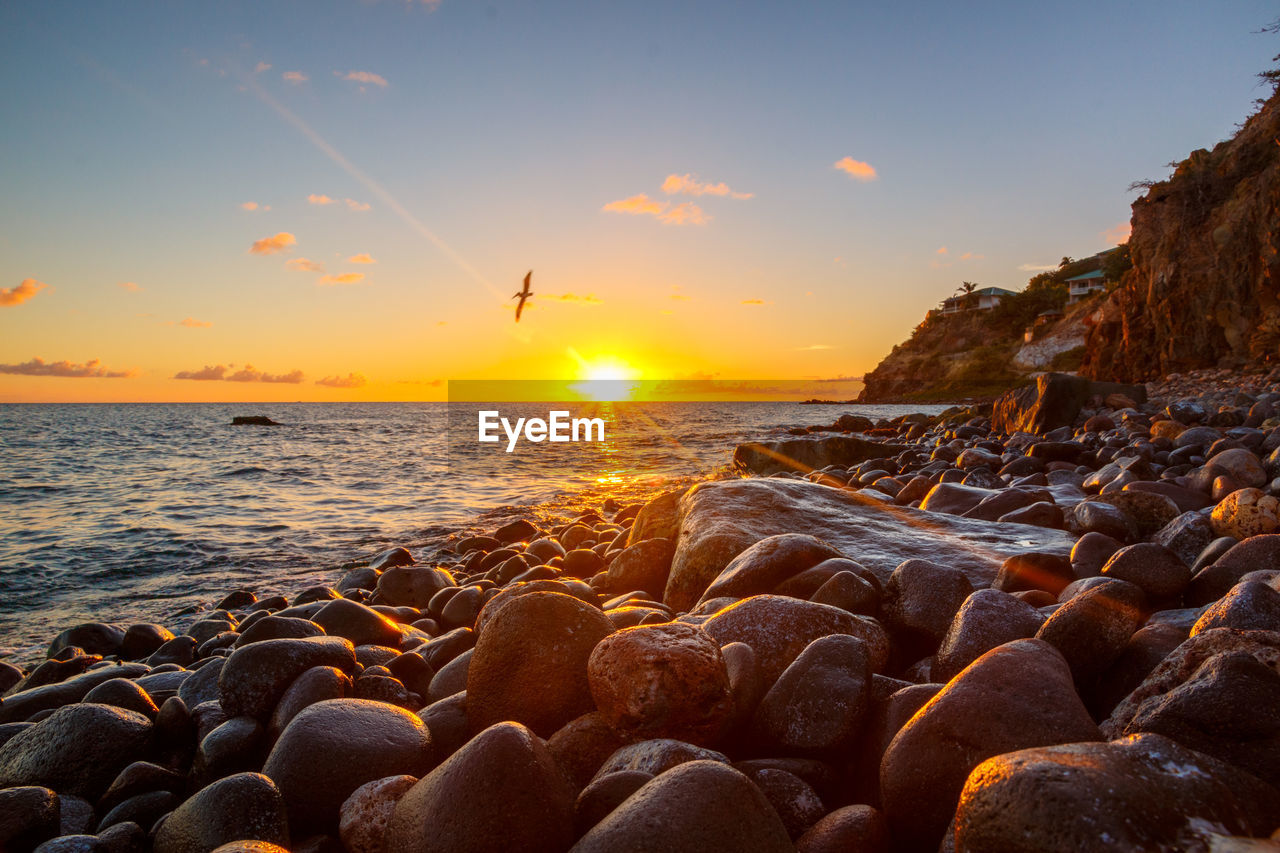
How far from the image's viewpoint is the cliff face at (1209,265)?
21.2 meters

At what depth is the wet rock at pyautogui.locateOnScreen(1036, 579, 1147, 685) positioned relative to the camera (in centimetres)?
249

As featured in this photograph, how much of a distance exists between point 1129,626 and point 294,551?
11.2 meters

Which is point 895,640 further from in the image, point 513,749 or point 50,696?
point 50,696

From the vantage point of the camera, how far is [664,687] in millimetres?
2301

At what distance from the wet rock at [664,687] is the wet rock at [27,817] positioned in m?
2.16

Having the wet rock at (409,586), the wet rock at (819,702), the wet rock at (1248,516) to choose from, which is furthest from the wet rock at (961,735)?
the wet rock at (409,586)

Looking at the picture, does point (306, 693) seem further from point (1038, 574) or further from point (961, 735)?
point (1038, 574)

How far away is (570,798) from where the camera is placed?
2.04 meters

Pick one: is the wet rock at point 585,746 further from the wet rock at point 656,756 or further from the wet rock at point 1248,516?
the wet rock at point 1248,516

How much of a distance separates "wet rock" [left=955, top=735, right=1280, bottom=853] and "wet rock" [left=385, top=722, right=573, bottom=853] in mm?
1070

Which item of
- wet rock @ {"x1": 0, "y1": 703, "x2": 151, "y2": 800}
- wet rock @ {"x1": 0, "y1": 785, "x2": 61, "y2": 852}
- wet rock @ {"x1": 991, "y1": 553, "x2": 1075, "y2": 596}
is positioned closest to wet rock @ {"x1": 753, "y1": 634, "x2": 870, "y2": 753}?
wet rock @ {"x1": 991, "y1": 553, "x2": 1075, "y2": 596}

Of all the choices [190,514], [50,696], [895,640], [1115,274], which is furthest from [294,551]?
[1115,274]

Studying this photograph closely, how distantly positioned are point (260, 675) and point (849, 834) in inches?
111

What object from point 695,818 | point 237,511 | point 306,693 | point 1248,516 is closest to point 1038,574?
point 1248,516
